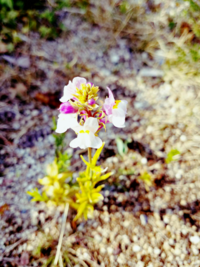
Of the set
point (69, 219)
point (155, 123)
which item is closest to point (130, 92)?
point (155, 123)

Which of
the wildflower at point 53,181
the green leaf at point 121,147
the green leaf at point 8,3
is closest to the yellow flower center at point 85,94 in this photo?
the wildflower at point 53,181

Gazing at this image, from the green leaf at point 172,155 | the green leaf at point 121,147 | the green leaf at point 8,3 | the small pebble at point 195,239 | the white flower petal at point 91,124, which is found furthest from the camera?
the green leaf at point 8,3

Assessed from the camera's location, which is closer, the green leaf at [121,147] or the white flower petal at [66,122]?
the white flower petal at [66,122]

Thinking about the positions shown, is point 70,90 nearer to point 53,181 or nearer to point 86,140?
point 86,140

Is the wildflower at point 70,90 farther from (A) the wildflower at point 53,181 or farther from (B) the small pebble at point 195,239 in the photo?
(B) the small pebble at point 195,239

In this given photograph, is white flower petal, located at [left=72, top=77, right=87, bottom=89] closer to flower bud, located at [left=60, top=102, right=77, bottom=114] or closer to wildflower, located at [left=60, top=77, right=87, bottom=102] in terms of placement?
wildflower, located at [left=60, top=77, right=87, bottom=102]

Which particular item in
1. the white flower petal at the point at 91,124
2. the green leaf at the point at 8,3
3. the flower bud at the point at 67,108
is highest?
the green leaf at the point at 8,3
